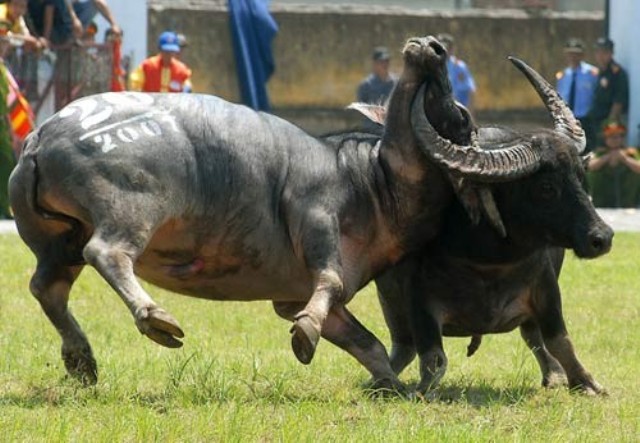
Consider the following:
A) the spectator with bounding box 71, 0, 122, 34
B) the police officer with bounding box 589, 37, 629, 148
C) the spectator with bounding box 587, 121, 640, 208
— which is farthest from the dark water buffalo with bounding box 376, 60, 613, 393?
the police officer with bounding box 589, 37, 629, 148

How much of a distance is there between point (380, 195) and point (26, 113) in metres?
11.3

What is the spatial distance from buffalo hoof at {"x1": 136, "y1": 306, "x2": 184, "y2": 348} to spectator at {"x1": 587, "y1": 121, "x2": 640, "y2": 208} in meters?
15.9

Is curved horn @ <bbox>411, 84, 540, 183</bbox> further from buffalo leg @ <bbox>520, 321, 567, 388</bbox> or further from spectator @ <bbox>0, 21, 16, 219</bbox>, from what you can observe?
spectator @ <bbox>0, 21, 16, 219</bbox>

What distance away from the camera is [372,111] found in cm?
1057

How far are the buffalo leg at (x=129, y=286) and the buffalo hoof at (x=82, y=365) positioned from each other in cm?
87

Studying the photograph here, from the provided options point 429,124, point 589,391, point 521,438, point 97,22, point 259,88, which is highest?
point 429,124

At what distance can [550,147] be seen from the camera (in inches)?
382

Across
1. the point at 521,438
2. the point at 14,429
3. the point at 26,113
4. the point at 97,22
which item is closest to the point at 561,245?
the point at 521,438

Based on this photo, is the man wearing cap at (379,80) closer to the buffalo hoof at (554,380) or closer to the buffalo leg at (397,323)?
the buffalo leg at (397,323)

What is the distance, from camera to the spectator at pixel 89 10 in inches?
915

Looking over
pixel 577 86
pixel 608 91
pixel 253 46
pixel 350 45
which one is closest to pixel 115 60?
pixel 253 46

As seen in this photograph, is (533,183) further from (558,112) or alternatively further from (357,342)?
(357,342)

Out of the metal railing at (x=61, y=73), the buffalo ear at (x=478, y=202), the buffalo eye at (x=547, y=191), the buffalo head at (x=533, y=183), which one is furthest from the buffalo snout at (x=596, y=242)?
the metal railing at (x=61, y=73)

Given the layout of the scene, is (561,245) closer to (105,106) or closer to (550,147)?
(550,147)
